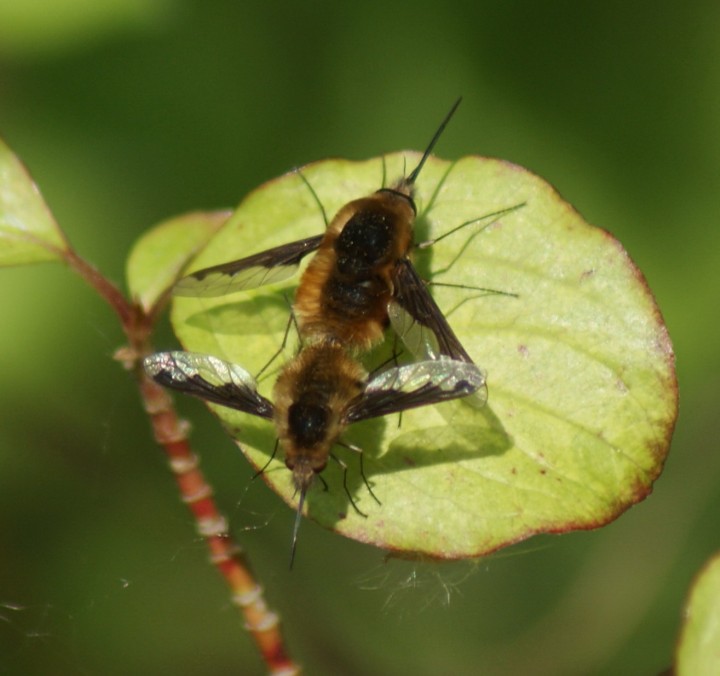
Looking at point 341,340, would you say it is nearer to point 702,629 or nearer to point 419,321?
point 419,321

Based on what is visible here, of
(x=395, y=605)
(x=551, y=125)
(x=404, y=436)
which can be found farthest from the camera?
(x=551, y=125)

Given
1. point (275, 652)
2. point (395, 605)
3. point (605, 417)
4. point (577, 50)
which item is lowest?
point (395, 605)

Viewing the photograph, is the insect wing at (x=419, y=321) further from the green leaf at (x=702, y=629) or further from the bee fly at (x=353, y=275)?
the green leaf at (x=702, y=629)

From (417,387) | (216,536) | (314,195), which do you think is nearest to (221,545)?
Answer: (216,536)

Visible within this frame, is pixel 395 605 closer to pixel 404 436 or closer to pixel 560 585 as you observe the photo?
pixel 560 585

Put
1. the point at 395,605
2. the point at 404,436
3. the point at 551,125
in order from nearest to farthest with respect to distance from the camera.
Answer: the point at 404,436 → the point at 395,605 → the point at 551,125

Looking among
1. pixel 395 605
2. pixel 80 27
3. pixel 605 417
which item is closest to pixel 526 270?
pixel 605 417

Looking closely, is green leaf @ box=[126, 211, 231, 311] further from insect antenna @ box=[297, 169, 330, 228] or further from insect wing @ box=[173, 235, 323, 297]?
insect antenna @ box=[297, 169, 330, 228]
